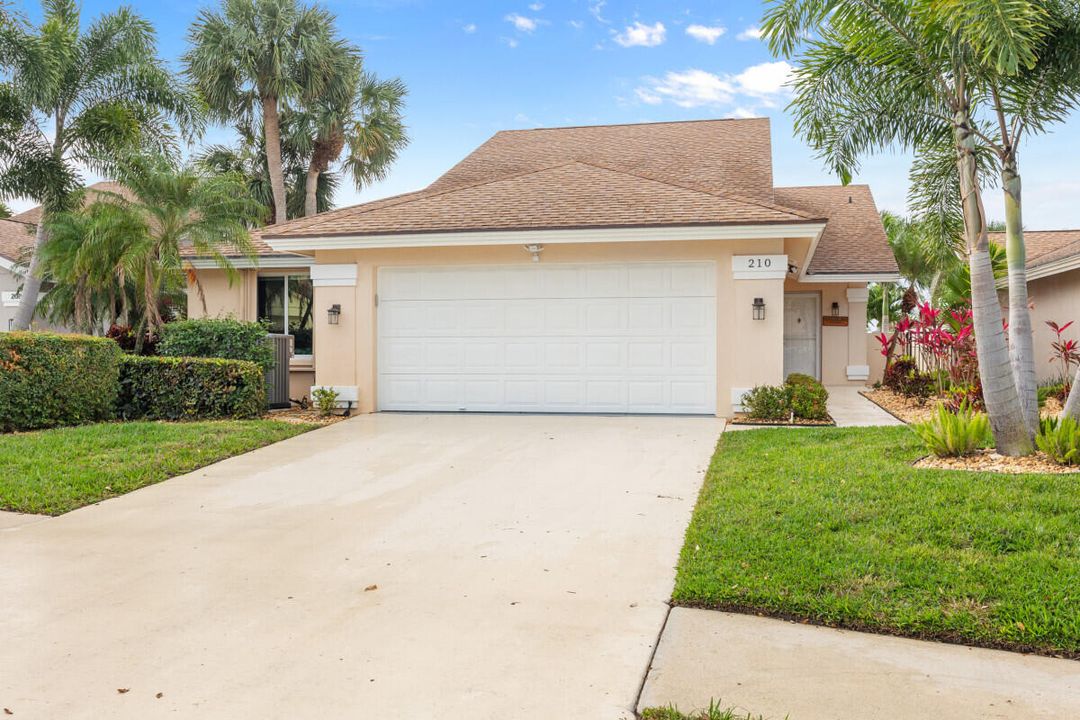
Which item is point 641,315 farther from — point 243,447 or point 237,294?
point 237,294

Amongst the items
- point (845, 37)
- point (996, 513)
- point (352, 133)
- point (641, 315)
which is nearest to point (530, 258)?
point (641, 315)

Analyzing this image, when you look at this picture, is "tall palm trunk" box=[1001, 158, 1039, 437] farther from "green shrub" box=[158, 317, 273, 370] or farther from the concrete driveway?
"green shrub" box=[158, 317, 273, 370]

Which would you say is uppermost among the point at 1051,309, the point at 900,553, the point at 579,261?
the point at 579,261

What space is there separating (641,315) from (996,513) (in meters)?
6.57

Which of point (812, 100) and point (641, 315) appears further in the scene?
point (641, 315)

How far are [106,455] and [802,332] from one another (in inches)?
564

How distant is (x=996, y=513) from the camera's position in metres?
4.95

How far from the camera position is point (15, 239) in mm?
20719

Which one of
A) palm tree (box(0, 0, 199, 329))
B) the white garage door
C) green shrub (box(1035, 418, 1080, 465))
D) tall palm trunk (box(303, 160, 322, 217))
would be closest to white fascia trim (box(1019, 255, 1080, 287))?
the white garage door

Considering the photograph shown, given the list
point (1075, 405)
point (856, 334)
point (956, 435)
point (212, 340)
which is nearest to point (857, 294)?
point (856, 334)

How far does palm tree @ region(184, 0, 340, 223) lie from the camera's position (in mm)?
22969

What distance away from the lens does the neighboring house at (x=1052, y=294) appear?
13.7 meters

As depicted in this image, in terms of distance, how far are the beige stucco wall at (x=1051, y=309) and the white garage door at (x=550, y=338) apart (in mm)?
7138

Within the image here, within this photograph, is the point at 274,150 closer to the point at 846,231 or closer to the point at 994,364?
the point at 846,231
